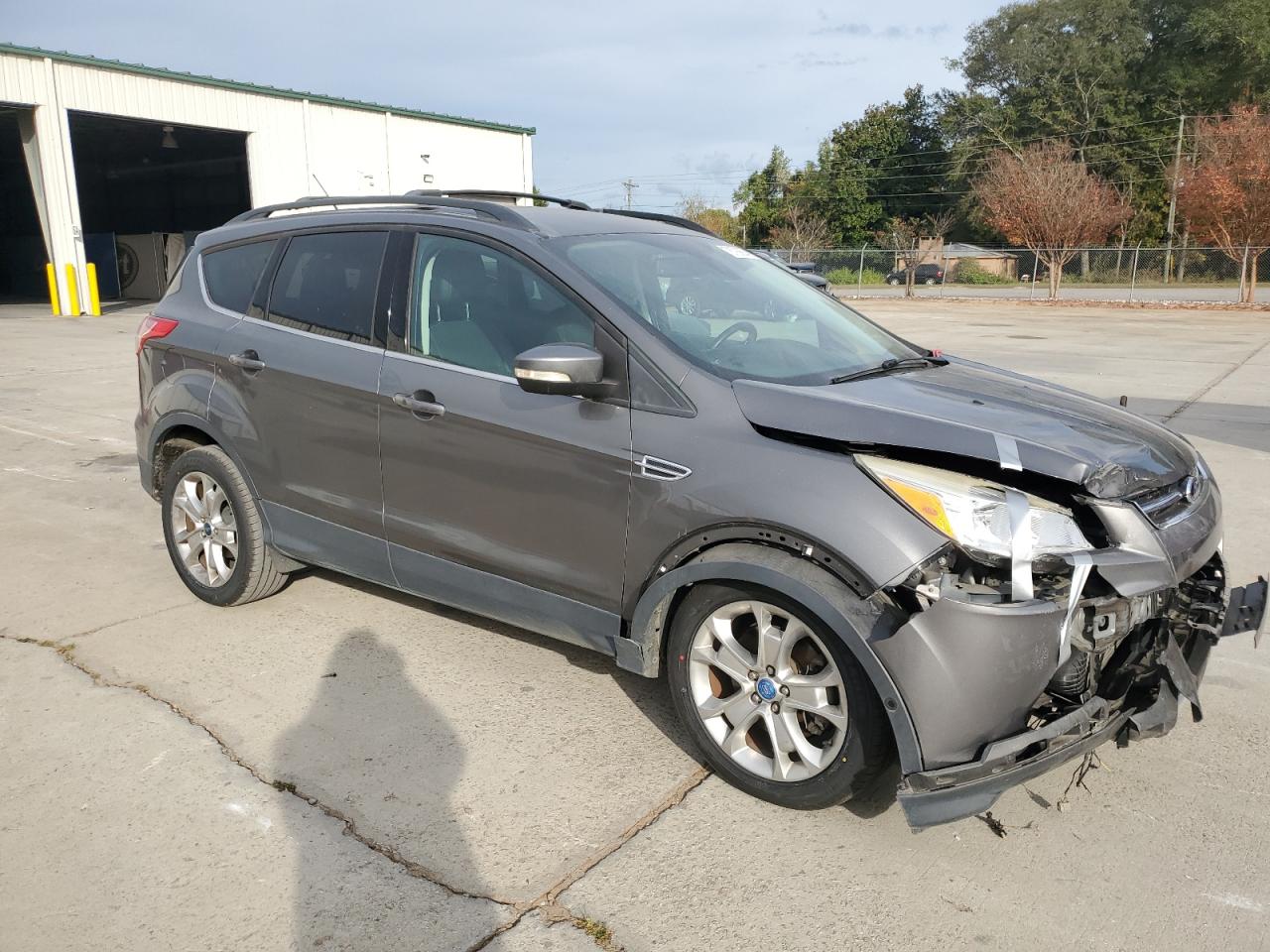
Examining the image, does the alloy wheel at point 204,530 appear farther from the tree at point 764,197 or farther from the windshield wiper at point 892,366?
the tree at point 764,197

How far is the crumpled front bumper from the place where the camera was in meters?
2.68

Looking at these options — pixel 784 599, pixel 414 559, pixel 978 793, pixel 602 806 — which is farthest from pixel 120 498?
pixel 978 793

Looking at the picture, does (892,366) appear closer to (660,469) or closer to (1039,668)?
(660,469)

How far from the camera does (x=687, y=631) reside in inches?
126

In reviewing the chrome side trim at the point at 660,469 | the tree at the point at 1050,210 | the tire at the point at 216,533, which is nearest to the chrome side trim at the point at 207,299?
the tire at the point at 216,533

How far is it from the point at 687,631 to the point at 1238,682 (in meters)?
2.40

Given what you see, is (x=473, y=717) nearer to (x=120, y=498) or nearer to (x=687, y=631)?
(x=687, y=631)

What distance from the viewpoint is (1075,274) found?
42812mm

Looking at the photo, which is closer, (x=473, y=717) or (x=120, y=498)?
(x=473, y=717)

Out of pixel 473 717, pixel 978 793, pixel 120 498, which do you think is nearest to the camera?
pixel 978 793

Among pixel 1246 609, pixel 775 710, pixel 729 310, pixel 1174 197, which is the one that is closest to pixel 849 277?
pixel 1174 197

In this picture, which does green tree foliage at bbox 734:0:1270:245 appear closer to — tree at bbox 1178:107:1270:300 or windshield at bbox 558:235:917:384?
tree at bbox 1178:107:1270:300

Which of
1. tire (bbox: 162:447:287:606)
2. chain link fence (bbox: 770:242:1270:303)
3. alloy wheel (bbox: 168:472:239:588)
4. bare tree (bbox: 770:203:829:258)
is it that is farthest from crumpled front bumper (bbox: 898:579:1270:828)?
bare tree (bbox: 770:203:829:258)

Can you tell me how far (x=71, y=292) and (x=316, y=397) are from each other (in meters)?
24.9
